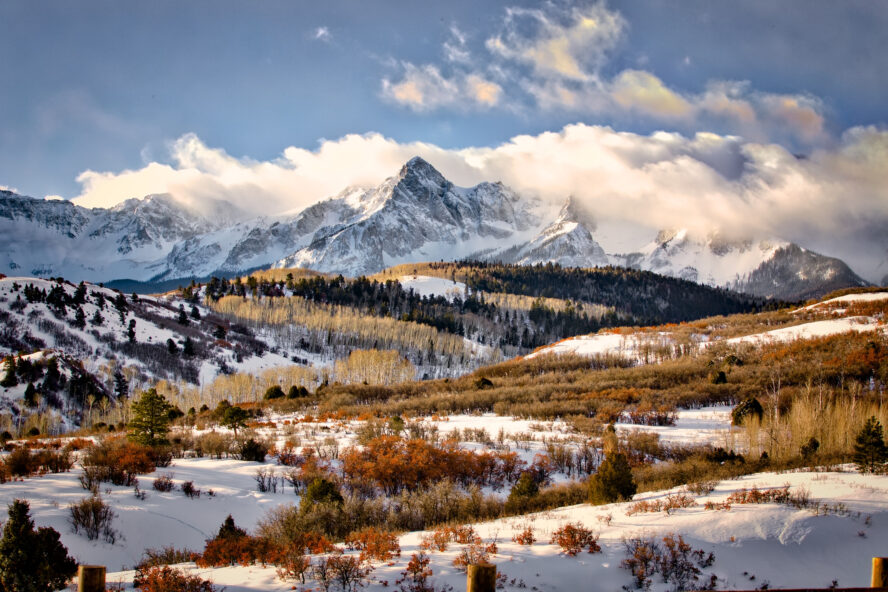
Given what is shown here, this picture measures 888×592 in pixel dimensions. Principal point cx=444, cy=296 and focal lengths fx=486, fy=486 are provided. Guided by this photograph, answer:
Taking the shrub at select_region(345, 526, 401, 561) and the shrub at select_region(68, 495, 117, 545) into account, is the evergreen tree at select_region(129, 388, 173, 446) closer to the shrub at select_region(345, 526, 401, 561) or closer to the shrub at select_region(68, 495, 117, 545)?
the shrub at select_region(68, 495, 117, 545)

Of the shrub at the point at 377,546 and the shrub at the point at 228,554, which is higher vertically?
the shrub at the point at 377,546

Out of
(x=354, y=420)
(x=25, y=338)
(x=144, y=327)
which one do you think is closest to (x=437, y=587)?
(x=354, y=420)

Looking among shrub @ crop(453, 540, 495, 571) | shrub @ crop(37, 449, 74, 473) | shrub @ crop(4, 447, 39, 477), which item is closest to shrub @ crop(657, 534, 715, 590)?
shrub @ crop(453, 540, 495, 571)

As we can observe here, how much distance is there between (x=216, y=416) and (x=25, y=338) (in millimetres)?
68405

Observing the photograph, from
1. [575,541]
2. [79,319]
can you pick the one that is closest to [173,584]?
[575,541]

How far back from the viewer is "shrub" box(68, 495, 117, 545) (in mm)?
13164

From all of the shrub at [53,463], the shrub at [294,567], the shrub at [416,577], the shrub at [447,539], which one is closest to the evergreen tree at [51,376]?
the shrub at [53,463]

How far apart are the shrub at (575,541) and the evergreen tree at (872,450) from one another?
10.3 meters

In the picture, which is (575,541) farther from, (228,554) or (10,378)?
(10,378)

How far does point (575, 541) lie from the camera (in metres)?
10.4

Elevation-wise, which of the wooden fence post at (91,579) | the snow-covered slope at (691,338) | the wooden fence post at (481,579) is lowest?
the wooden fence post at (91,579)

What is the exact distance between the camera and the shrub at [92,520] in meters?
13.2

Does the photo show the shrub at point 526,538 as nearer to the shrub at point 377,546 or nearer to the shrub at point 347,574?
the shrub at point 377,546

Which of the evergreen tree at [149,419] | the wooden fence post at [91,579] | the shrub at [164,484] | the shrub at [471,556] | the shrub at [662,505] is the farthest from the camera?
the evergreen tree at [149,419]
